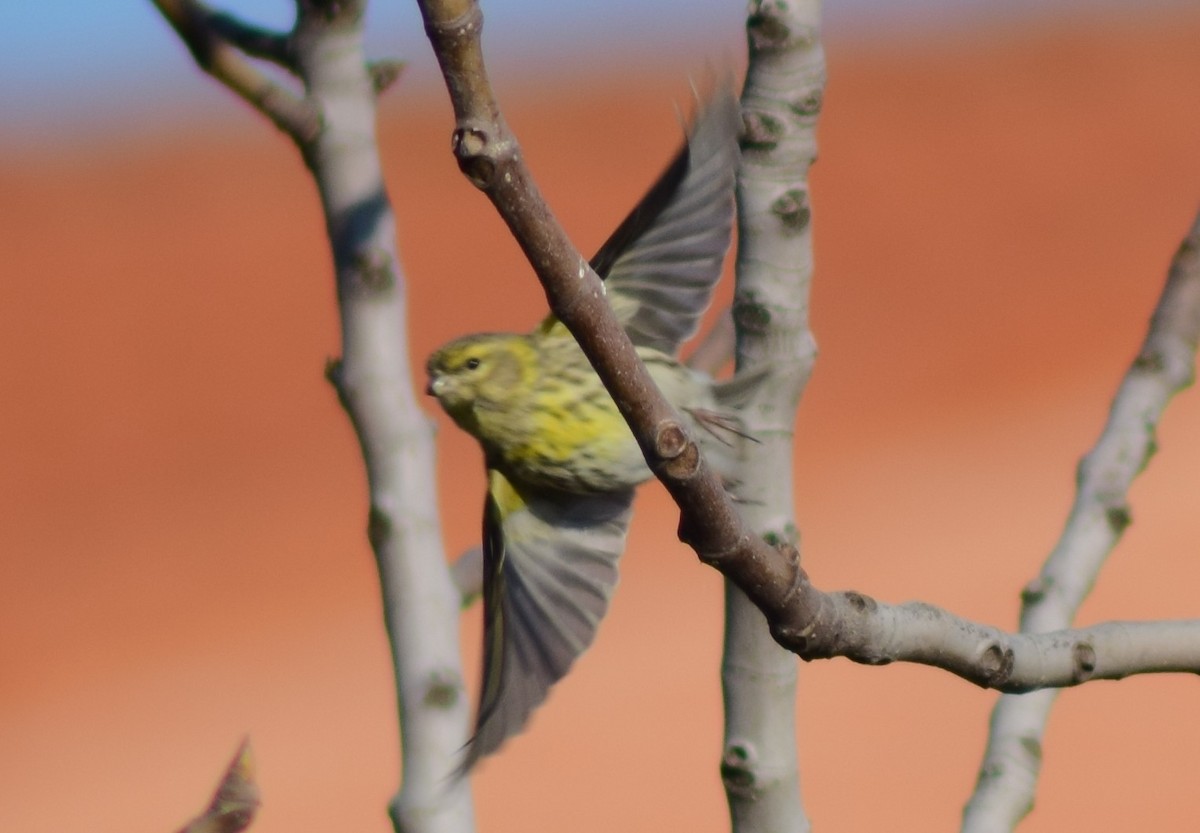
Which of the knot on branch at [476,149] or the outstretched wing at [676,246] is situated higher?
the outstretched wing at [676,246]

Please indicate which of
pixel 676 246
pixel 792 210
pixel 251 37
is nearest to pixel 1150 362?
pixel 792 210

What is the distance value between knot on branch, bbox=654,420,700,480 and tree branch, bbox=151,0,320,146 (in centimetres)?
56

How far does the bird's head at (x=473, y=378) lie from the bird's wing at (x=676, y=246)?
0.48 ft

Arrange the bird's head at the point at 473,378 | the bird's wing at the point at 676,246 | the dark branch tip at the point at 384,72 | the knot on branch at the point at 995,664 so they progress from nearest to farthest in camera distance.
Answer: the knot on branch at the point at 995,664, the dark branch tip at the point at 384,72, the bird's wing at the point at 676,246, the bird's head at the point at 473,378

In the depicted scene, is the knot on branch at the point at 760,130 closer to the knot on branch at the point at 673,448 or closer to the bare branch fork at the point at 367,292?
the bare branch fork at the point at 367,292

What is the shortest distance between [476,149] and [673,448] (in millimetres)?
230

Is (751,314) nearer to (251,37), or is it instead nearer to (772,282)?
(772,282)

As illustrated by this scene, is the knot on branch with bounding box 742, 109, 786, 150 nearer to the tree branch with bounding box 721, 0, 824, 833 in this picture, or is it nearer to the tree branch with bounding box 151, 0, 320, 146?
the tree branch with bounding box 721, 0, 824, 833

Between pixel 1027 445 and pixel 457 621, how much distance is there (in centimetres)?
705

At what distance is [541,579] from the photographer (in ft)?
6.04

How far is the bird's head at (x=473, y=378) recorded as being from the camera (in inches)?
73.5

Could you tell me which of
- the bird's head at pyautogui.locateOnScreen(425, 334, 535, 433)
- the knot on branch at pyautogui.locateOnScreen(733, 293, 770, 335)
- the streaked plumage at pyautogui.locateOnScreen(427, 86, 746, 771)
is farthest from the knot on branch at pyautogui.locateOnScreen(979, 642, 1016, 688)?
the bird's head at pyautogui.locateOnScreen(425, 334, 535, 433)

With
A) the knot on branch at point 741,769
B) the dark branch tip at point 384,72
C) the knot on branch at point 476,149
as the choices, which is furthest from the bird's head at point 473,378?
the knot on branch at point 476,149

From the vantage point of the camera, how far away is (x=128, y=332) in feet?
Answer: 29.9
